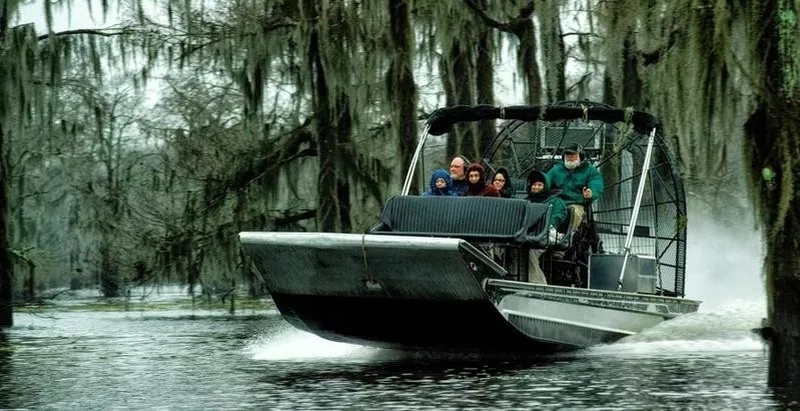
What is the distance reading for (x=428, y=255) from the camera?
544 inches

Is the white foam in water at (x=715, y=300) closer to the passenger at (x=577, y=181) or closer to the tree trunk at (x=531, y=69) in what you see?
the passenger at (x=577, y=181)

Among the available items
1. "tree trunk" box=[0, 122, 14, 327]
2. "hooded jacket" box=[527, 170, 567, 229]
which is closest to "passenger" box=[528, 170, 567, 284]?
"hooded jacket" box=[527, 170, 567, 229]

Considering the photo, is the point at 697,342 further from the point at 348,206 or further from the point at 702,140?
the point at 348,206

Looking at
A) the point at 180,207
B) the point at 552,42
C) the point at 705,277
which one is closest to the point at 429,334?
the point at 552,42

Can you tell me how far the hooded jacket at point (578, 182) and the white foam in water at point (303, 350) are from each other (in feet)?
8.45

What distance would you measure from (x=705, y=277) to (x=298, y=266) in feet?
46.9

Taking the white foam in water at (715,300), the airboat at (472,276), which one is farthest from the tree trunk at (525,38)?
the airboat at (472,276)

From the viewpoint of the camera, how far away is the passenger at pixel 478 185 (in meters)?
15.8

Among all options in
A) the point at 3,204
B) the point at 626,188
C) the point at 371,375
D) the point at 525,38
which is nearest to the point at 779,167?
the point at 371,375

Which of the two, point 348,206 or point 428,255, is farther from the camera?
point 348,206

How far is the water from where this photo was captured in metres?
11.9

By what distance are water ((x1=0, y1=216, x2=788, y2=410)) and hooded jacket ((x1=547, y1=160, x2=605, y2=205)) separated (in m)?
1.59

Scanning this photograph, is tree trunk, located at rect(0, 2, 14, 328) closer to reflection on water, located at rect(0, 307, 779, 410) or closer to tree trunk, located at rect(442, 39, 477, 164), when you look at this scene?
reflection on water, located at rect(0, 307, 779, 410)

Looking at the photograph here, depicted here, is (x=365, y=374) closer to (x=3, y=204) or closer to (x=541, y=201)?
(x=541, y=201)
